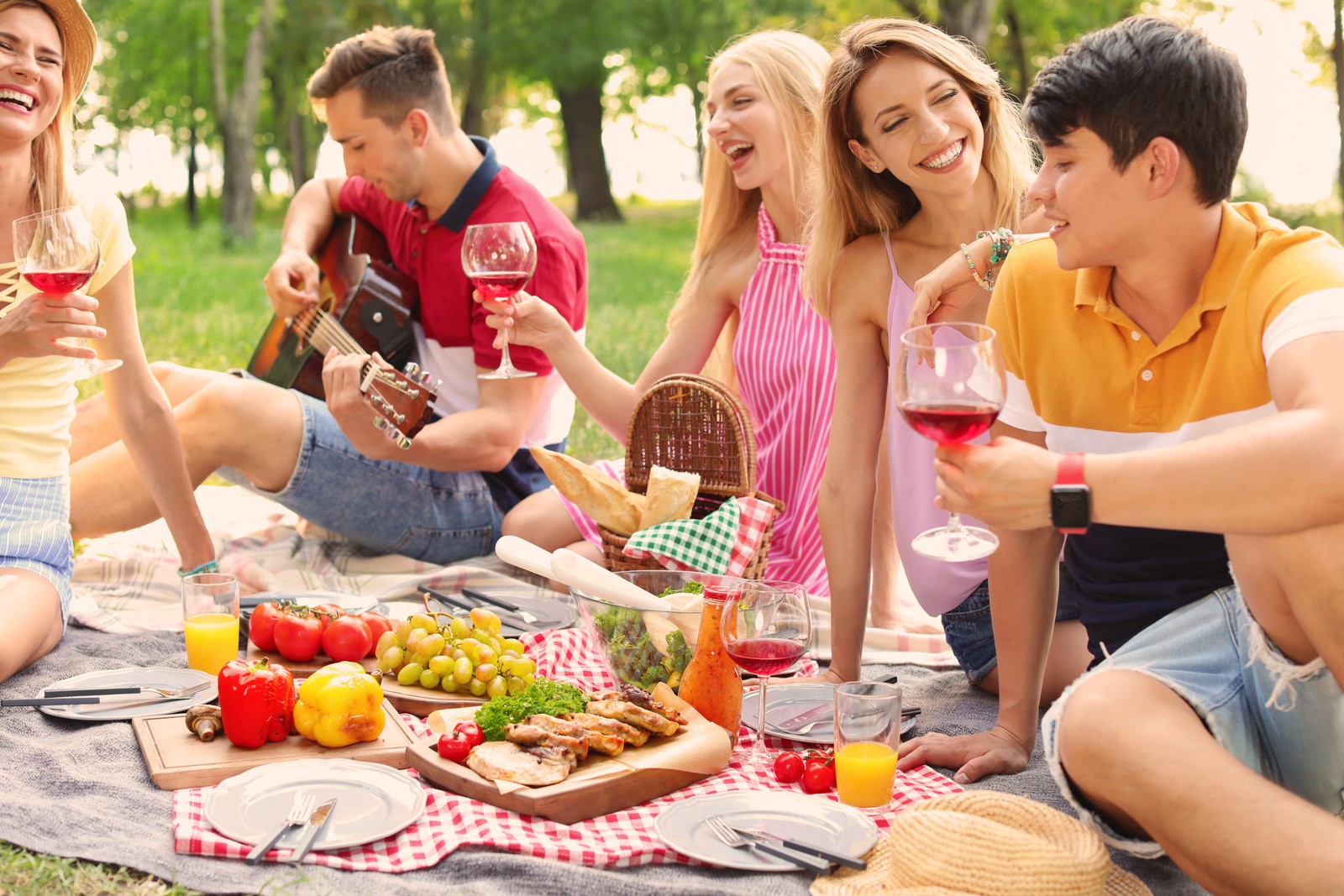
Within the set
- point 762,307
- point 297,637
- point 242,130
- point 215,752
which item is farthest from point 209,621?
point 242,130

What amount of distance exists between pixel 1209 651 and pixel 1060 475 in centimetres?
69

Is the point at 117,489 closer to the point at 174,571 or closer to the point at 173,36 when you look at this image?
the point at 174,571

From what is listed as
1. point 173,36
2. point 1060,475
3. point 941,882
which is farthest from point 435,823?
point 173,36

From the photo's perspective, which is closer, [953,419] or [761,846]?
[953,419]

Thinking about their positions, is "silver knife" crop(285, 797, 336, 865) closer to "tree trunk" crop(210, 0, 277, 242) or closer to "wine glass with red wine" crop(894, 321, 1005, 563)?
"wine glass with red wine" crop(894, 321, 1005, 563)

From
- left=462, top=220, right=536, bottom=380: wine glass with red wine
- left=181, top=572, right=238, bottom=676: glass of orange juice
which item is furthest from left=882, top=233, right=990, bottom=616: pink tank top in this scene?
left=181, top=572, right=238, bottom=676: glass of orange juice

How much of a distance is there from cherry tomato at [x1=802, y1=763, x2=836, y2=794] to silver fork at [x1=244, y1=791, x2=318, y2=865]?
1.13 meters

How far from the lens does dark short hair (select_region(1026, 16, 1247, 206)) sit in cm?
259

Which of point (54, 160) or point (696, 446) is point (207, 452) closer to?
point (54, 160)

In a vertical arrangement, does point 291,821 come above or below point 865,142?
below

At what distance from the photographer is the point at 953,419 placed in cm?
236

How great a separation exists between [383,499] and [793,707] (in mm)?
2220

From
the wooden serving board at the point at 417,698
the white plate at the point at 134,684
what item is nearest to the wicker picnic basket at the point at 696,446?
the wooden serving board at the point at 417,698

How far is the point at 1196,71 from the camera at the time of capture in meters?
2.58
